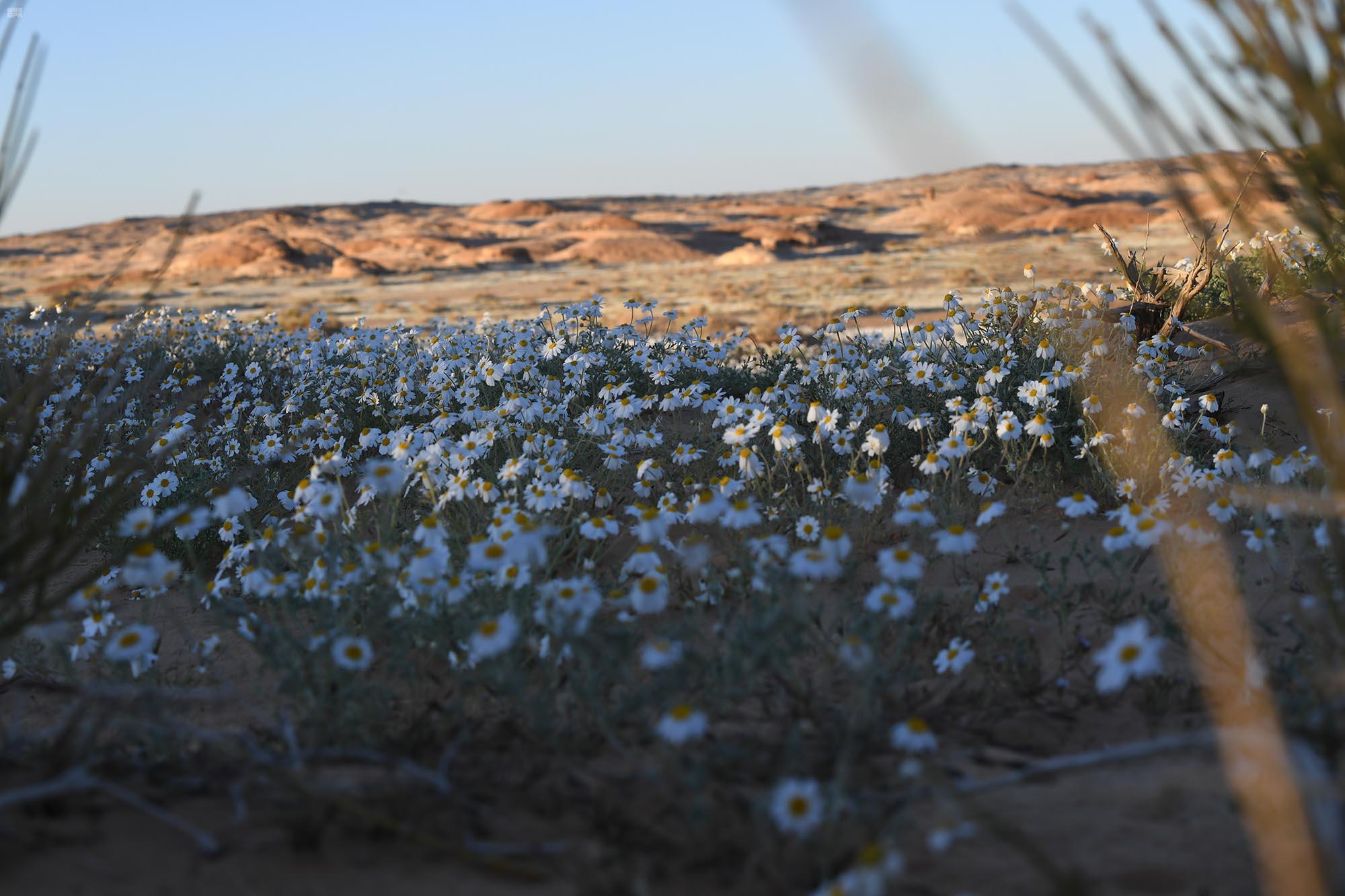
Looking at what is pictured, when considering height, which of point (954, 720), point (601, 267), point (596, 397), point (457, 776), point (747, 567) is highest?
point (601, 267)

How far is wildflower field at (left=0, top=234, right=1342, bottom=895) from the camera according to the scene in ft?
7.41

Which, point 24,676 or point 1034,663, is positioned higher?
Result: point 1034,663

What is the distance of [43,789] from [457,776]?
0.89 m

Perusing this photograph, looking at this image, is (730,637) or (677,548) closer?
(730,637)

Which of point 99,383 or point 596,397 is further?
point 99,383

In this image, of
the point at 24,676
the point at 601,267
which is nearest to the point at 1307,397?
the point at 24,676

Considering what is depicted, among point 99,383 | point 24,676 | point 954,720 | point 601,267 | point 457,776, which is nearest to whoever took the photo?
point 457,776

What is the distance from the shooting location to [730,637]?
2805 mm

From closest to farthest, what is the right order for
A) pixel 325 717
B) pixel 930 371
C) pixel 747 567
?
pixel 325 717, pixel 747 567, pixel 930 371

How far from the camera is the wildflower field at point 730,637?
2258mm

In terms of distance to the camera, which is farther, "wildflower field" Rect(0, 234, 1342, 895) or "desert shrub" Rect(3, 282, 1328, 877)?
"desert shrub" Rect(3, 282, 1328, 877)

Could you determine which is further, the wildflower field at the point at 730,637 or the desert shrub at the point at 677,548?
the desert shrub at the point at 677,548

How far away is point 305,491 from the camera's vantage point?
12.7ft

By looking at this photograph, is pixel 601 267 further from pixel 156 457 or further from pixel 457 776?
pixel 457 776
